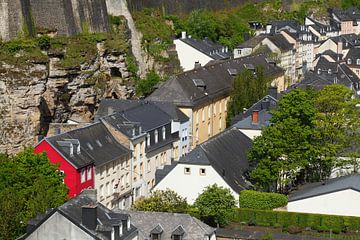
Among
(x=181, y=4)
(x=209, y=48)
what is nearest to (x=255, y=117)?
(x=209, y=48)

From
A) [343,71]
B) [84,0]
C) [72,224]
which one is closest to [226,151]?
[72,224]

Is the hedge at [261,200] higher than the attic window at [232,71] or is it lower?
lower

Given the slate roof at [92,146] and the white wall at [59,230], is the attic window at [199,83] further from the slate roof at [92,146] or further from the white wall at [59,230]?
the white wall at [59,230]

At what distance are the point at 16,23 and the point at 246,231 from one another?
993 inches

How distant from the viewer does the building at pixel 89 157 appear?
155ft

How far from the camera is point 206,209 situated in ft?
151

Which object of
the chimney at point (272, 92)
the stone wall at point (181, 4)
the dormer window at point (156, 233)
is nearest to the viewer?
the dormer window at point (156, 233)

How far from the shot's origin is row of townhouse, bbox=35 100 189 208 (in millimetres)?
47875

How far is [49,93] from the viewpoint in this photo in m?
61.1

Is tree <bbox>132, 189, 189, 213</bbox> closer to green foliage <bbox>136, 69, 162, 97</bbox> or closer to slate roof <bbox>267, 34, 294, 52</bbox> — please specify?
green foliage <bbox>136, 69, 162, 97</bbox>

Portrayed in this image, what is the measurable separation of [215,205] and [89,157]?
878cm

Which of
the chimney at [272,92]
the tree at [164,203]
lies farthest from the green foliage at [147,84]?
the tree at [164,203]

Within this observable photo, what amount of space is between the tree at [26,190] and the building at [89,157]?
2.31 meters

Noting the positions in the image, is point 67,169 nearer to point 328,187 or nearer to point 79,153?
point 79,153
